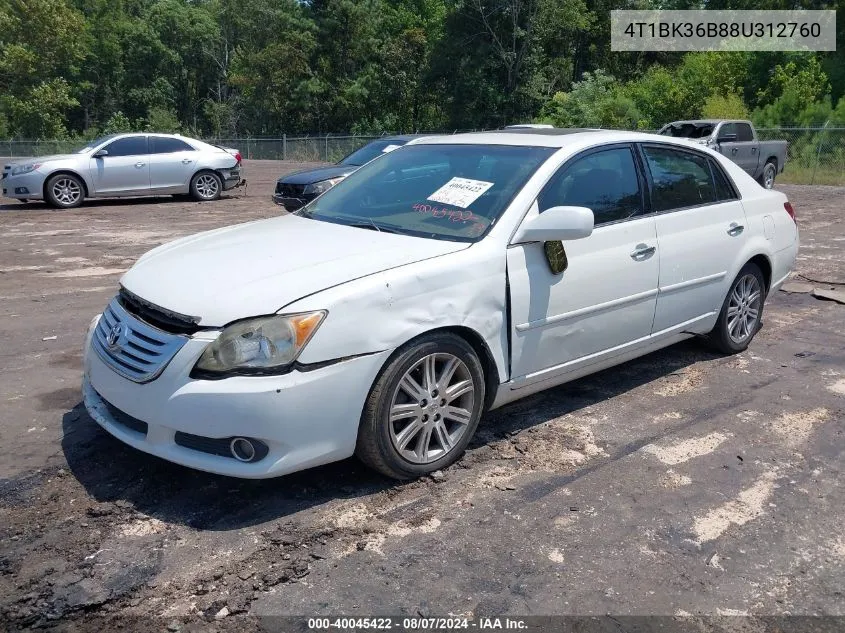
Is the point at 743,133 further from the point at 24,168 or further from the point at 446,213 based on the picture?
the point at 446,213

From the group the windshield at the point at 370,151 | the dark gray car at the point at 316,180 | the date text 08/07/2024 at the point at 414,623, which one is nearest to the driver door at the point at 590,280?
the date text 08/07/2024 at the point at 414,623

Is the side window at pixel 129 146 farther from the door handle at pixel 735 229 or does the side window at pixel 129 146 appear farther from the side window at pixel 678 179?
the door handle at pixel 735 229

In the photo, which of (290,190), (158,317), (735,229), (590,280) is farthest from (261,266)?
(290,190)

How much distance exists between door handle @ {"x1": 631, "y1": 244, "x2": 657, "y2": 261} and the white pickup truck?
46.3 ft

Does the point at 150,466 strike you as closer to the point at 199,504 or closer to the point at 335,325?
the point at 199,504

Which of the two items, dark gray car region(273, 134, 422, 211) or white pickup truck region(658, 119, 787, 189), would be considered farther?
white pickup truck region(658, 119, 787, 189)

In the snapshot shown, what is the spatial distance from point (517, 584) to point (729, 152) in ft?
56.8

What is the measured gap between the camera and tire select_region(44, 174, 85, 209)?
15133mm

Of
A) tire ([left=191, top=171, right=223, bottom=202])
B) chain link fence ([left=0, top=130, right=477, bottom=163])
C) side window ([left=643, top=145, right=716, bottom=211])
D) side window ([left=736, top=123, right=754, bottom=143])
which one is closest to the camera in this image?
side window ([left=643, top=145, right=716, bottom=211])

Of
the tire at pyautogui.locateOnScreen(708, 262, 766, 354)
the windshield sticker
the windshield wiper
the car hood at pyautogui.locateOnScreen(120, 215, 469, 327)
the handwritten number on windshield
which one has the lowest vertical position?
the tire at pyautogui.locateOnScreen(708, 262, 766, 354)

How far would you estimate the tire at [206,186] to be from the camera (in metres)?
16.8

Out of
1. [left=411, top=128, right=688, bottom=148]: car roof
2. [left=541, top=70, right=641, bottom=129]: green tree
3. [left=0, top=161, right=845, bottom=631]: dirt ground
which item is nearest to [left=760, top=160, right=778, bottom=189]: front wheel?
[left=541, top=70, right=641, bottom=129]: green tree

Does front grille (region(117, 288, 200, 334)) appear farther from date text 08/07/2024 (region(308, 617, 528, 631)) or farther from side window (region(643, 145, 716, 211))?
side window (region(643, 145, 716, 211))

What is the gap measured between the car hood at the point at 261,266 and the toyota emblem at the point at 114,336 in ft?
0.62
